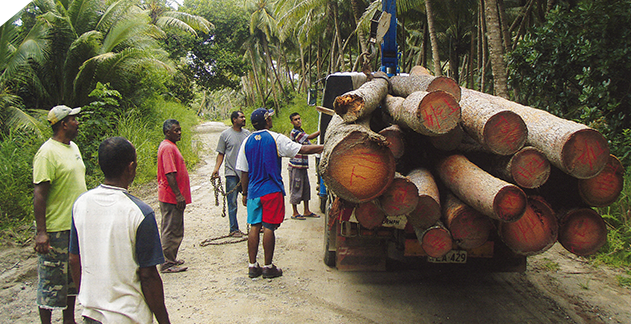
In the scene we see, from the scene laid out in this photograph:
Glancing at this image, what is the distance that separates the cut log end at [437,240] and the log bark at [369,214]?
15.3 inches

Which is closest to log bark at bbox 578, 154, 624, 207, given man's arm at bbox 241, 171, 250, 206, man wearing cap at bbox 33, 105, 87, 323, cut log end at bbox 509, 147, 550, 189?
cut log end at bbox 509, 147, 550, 189

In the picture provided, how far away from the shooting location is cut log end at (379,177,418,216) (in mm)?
2771

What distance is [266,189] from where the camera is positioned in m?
4.45

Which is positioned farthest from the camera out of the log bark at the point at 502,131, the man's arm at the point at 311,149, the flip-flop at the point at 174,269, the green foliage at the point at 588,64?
the green foliage at the point at 588,64

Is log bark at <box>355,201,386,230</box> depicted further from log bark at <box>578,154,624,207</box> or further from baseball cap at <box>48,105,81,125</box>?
baseball cap at <box>48,105,81,125</box>

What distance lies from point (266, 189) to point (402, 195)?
201 cm

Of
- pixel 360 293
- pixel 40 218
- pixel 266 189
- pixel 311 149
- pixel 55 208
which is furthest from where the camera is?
pixel 266 189

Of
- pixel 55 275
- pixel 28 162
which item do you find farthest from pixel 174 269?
pixel 28 162

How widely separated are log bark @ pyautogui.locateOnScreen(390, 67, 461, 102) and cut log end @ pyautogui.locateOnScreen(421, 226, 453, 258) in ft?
3.06

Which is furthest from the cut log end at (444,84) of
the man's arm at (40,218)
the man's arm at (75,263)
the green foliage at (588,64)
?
the green foliage at (588,64)

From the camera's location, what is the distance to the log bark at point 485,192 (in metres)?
2.52

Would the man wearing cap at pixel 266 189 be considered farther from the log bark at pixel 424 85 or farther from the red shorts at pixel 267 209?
the log bark at pixel 424 85

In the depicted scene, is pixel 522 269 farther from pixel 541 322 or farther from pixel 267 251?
pixel 267 251

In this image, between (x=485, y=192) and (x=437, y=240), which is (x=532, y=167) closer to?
(x=485, y=192)
